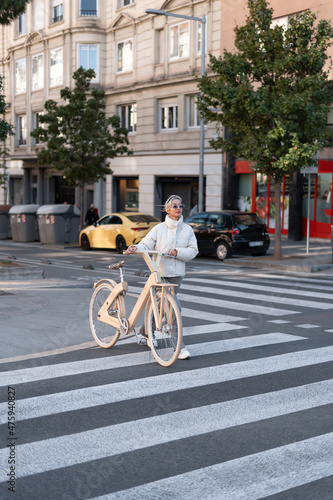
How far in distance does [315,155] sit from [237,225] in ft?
10.1

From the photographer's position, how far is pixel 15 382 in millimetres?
6578

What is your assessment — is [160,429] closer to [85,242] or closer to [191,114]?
[85,242]

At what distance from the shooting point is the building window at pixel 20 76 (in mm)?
45394

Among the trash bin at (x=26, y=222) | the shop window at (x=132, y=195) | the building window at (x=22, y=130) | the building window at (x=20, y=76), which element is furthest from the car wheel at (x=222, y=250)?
the building window at (x=20, y=76)

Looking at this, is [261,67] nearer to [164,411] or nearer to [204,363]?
[204,363]

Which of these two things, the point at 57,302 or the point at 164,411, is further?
the point at 57,302

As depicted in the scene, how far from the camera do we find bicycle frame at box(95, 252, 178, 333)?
23.9 feet

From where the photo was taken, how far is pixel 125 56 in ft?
120

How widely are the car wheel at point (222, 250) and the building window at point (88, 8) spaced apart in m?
21.9

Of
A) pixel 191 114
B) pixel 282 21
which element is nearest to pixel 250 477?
pixel 282 21

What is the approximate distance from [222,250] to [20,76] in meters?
29.8

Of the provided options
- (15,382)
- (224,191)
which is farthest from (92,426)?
(224,191)

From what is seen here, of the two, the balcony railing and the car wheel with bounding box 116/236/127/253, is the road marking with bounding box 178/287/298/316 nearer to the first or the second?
the car wheel with bounding box 116/236/127/253

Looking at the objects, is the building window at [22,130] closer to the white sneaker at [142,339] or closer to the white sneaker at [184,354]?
the white sneaker at [142,339]
